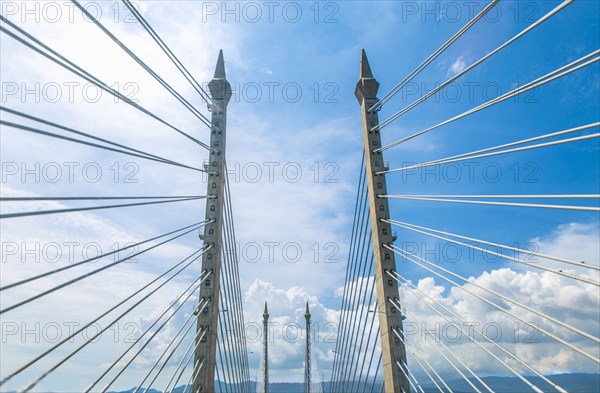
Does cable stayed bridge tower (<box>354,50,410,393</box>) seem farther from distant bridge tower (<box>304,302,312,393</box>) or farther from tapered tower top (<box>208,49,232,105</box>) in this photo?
distant bridge tower (<box>304,302,312,393</box>)

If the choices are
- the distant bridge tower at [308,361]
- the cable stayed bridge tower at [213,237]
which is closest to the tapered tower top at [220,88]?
the cable stayed bridge tower at [213,237]

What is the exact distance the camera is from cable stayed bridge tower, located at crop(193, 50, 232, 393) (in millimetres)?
10609

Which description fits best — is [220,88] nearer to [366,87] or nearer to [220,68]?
[220,68]

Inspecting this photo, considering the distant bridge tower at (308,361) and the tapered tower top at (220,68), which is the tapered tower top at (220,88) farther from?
the distant bridge tower at (308,361)

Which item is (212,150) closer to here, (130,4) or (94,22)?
(130,4)

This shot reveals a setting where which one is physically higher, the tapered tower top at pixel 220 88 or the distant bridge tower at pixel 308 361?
the tapered tower top at pixel 220 88

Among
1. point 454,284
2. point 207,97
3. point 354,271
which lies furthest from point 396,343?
point 207,97

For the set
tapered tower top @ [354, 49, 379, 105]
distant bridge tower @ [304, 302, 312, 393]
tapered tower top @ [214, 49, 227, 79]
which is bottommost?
distant bridge tower @ [304, 302, 312, 393]

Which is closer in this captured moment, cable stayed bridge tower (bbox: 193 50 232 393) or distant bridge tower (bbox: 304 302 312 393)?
cable stayed bridge tower (bbox: 193 50 232 393)

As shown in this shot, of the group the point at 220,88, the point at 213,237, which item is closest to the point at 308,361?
the point at 213,237

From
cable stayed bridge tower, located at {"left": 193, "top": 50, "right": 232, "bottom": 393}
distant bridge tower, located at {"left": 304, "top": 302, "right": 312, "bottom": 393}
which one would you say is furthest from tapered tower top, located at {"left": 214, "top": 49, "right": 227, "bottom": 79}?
distant bridge tower, located at {"left": 304, "top": 302, "right": 312, "bottom": 393}

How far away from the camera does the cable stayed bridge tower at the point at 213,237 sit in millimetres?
10609

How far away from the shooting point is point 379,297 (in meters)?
11.2

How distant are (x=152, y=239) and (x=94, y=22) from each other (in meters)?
5.02
